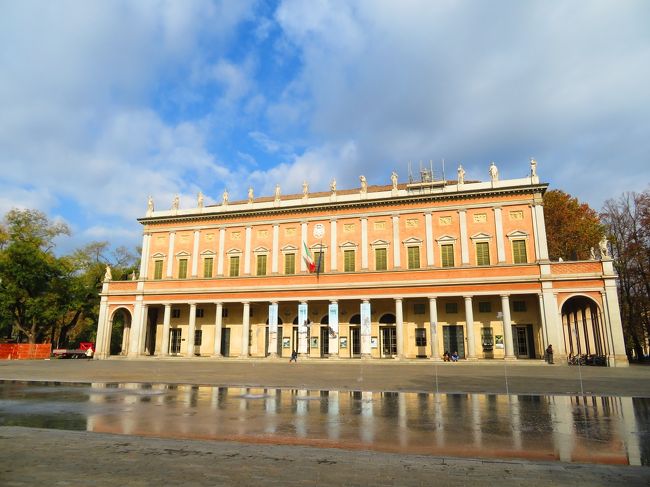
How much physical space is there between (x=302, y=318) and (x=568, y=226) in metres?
27.3

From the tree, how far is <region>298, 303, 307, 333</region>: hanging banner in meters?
24.8

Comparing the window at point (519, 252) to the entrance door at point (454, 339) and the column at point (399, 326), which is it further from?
the column at point (399, 326)

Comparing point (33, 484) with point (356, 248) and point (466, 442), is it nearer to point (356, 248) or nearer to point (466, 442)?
point (466, 442)

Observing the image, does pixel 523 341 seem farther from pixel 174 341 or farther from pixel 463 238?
pixel 174 341

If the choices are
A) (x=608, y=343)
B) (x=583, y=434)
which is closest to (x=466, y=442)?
(x=583, y=434)

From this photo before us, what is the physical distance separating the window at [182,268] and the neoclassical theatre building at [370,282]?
0.35ft

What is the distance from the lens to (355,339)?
38.2 m

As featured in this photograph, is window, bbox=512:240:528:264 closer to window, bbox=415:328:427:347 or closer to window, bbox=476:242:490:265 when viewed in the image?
window, bbox=476:242:490:265

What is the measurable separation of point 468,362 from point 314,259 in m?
15.4

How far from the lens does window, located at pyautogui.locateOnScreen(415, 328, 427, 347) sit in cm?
3643

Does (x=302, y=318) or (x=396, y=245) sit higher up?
(x=396, y=245)

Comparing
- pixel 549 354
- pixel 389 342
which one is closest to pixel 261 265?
pixel 389 342

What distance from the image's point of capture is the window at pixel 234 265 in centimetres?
4147

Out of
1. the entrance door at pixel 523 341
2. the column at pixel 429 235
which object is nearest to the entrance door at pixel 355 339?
the column at pixel 429 235
